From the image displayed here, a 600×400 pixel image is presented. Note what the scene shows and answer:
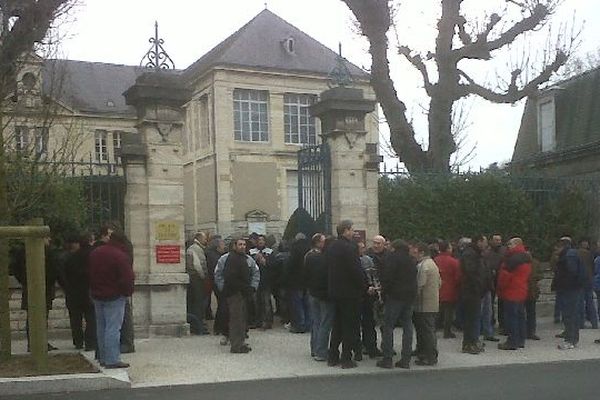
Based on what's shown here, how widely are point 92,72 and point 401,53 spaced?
3246cm

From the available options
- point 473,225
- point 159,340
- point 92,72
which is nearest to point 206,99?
point 92,72

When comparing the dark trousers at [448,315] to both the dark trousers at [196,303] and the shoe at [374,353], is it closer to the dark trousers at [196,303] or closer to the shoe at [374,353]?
the shoe at [374,353]

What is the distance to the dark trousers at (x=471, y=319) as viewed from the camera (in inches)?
416

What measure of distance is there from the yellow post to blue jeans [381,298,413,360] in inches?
160

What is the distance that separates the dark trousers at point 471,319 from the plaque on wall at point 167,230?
15.0ft

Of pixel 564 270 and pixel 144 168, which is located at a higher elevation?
pixel 144 168

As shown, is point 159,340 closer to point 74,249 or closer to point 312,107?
point 74,249

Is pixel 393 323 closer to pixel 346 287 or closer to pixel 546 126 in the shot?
pixel 346 287

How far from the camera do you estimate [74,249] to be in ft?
34.5

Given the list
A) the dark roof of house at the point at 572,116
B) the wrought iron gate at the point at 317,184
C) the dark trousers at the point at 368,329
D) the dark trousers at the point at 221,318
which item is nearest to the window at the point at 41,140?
the dark trousers at the point at 221,318

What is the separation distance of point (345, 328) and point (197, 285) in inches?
143

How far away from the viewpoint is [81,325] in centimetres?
1066

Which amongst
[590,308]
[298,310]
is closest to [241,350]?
[298,310]

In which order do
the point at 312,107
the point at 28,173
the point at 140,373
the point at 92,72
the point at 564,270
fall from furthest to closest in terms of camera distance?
the point at 92,72 → the point at 312,107 → the point at 564,270 → the point at 28,173 → the point at 140,373
